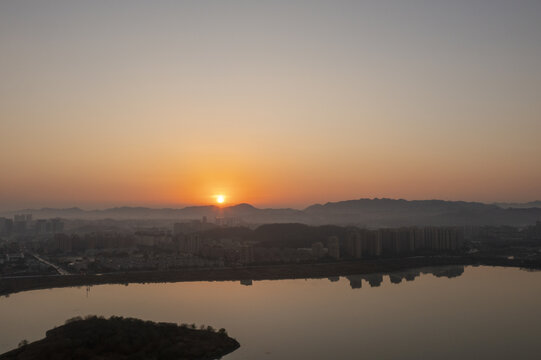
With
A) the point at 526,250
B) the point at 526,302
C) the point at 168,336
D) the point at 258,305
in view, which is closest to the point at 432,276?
the point at 526,302

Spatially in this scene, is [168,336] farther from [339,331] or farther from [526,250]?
[526,250]

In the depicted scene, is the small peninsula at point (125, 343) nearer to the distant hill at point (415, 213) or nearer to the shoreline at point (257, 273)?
the shoreline at point (257, 273)

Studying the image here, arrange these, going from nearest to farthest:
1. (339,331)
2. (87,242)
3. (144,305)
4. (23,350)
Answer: (23,350) < (339,331) < (144,305) < (87,242)

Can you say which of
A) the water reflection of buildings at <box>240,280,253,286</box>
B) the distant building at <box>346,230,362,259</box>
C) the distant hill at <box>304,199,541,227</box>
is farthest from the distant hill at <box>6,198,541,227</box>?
the water reflection of buildings at <box>240,280,253,286</box>

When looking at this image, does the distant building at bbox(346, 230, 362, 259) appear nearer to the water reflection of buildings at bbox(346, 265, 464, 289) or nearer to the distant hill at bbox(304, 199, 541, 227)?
the water reflection of buildings at bbox(346, 265, 464, 289)

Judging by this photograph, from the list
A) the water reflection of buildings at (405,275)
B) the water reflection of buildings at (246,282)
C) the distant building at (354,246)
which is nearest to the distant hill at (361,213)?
the distant building at (354,246)

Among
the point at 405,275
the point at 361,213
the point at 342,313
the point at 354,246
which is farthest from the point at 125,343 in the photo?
the point at 361,213

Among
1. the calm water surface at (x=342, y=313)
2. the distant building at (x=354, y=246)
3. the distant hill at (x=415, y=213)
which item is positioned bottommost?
the calm water surface at (x=342, y=313)
